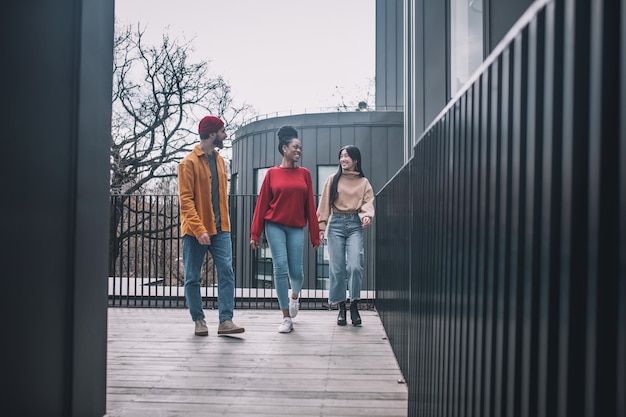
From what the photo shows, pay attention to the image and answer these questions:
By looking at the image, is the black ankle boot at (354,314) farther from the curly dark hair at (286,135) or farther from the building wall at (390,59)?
the building wall at (390,59)

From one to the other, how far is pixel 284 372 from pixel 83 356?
1.63 metres

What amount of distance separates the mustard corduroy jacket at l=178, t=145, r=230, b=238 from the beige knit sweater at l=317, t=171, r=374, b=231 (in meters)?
1.11

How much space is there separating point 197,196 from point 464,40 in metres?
3.12

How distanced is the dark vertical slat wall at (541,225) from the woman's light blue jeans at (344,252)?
12.4ft

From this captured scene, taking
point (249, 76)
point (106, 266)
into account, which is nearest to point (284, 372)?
point (106, 266)

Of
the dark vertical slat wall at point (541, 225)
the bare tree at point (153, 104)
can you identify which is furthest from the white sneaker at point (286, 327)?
the bare tree at point (153, 104)

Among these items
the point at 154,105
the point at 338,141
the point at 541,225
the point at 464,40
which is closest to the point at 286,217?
the point at 464,40

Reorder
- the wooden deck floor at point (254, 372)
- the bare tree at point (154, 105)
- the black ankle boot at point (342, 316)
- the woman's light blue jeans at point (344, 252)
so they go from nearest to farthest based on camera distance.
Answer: the wooden deck floor at point (254, 372) → the woman's light blue jeans at point (344, 252) → the black ankle boot at point (342, 316) → the bare tree at point (154, 105)

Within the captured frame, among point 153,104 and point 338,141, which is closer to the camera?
point 338,141

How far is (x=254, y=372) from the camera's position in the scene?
3.87 m

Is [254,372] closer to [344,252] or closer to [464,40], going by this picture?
[344,252]

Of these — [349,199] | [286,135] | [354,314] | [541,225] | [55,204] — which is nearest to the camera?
[541,225]

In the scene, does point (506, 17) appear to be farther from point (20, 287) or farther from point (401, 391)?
point (20, 287)

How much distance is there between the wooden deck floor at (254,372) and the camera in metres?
3.09
